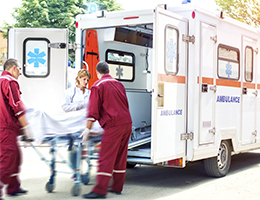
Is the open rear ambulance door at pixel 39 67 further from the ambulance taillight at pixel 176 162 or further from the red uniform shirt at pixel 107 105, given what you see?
the ambulance taillight at pixel 176 162

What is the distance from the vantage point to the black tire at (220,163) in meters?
7.35

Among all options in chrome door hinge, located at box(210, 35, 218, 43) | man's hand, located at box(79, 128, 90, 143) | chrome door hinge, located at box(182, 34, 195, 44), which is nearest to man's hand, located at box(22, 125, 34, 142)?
man's hand, located at box(79, 128, 90, 143)

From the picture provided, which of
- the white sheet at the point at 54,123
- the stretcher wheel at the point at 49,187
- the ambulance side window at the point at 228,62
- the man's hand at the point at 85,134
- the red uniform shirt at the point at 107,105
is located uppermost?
the ambulance side window at the point at 228,62

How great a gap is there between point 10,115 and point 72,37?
1820 centimetres

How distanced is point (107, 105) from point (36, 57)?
9.72 feet

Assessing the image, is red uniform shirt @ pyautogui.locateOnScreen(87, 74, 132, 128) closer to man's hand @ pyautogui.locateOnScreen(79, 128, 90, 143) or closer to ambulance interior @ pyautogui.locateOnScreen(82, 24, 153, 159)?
man's hand @ pyautogui.locateOnScreen(79, 128, 90, 143)

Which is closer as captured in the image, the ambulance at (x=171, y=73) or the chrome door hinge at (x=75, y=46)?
the ambulance at (x=171, y=73)

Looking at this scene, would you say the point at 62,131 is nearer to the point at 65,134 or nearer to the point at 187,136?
the point at 65,134

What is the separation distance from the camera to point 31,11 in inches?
964

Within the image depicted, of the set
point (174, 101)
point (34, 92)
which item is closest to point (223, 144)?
point (174, 101)

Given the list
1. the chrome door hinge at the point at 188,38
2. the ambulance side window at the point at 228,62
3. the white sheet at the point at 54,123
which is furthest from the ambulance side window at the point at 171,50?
the white sheet at the point at 54,123

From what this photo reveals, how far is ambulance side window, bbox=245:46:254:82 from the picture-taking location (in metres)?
8.41

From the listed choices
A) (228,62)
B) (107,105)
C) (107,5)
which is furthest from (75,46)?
(107,5)

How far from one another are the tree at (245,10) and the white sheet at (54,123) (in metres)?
16.3
